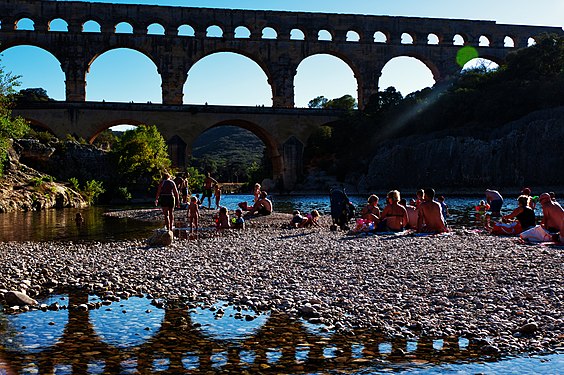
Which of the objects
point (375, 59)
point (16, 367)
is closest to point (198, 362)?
point (16, 367)

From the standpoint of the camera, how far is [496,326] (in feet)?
18.2

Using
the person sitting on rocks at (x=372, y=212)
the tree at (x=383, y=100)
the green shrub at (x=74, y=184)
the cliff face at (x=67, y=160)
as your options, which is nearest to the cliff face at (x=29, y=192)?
the green shrub at (x=74, y=184)

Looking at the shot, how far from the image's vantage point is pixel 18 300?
263 inches

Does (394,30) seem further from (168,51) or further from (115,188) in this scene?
(115,188)

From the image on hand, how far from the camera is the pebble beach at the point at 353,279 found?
5.80 metres

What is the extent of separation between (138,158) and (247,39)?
22680mm

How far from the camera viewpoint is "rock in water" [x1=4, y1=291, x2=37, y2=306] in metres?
6.67

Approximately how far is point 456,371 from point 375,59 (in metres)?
58.0

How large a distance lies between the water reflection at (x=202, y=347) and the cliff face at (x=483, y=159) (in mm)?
43086

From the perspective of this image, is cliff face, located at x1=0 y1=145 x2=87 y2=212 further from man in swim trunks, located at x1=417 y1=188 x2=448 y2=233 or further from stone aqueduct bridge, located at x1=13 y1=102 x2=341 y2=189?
man in swim trunks, located at x1=417 y1=188 x2=448 y2=233

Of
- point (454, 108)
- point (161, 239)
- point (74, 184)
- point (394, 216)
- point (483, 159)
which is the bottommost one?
point (161, 239)

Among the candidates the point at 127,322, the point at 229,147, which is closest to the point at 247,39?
the point at 127,322

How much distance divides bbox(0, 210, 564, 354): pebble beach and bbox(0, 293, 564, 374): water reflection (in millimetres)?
370

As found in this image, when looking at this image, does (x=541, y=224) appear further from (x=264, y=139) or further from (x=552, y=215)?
(x=264, y=139)
